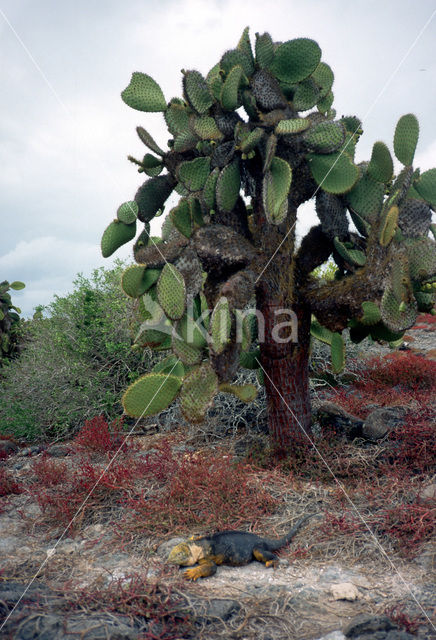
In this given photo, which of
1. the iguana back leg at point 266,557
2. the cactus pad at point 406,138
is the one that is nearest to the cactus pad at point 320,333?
the cactus pad at point 406,138

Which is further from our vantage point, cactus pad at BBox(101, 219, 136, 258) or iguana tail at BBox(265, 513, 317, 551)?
cactus pad at BBox(101, 219, 136, 258)

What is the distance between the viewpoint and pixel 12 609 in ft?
8.09

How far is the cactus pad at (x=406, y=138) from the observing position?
384 centimetres

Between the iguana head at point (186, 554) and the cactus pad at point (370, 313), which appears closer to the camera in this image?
the iguana head at point (186, 554)

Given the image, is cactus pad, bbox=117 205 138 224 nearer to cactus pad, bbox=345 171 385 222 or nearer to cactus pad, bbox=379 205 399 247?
cactus pad, bbox=345 171 385 222

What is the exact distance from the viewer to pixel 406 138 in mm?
3865

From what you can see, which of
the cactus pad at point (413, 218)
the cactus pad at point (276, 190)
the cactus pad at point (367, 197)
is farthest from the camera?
the cactus pad at point (367, 197)

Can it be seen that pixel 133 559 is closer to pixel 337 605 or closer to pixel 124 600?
pixel 124 600

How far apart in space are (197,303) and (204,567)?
1.97 metres

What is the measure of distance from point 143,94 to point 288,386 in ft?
8.41

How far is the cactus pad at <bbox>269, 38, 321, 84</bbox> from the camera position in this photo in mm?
3811

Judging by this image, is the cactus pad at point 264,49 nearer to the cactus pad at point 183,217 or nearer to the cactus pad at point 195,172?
the cactus pad at point 195,172

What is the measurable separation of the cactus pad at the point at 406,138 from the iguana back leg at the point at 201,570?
3049 mm

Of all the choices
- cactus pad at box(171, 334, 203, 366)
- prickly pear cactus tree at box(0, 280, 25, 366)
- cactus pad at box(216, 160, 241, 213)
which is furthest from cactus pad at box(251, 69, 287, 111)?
prickly pear cactus tree at box(0, 280, 25, 366)
